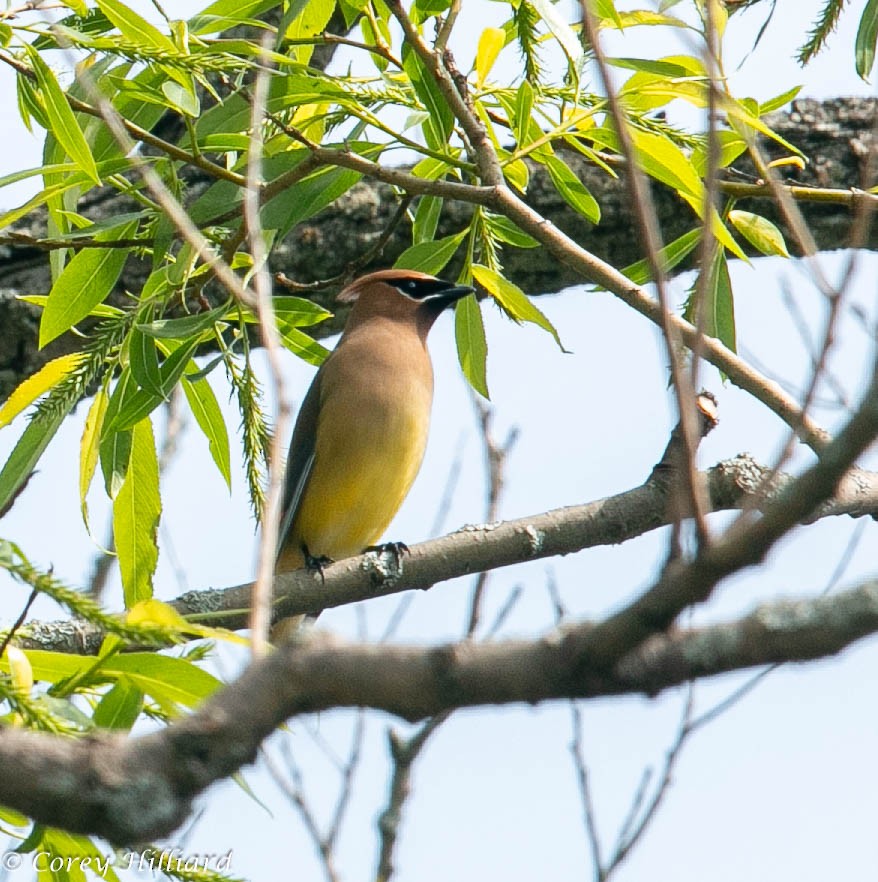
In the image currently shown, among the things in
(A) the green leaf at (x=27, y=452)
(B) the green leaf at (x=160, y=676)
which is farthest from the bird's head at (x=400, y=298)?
(B) the green leaf at (x=160, y=676)

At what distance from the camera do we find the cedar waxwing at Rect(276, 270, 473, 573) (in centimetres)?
528

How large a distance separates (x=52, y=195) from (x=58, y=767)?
7.48ft

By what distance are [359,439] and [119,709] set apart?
2.83 meters

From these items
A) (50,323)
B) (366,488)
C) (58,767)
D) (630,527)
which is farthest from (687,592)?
(366,488)

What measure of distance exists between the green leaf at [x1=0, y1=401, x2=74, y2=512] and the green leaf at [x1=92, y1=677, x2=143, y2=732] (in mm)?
988

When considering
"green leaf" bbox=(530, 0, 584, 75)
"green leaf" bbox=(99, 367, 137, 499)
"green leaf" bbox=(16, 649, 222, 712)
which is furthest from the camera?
"green leaf" bbox=(99, 367, 137, 499)

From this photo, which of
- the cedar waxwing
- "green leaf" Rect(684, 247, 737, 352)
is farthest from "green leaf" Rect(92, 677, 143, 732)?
the cedar waxwing

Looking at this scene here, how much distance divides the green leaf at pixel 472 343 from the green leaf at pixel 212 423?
0.71 m

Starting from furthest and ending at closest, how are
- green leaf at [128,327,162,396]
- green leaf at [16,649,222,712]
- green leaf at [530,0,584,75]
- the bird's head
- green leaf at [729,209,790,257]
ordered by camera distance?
1. the bird's head
2. green leaf at [729,209,790,257]
3. green leaf at [128,327,162,396]
4. green leaf at [530,0,584,75]
5. green leaf at [16,649,222,712]

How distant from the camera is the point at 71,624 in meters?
3.47

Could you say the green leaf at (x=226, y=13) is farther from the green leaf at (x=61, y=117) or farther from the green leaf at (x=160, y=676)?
the green leaf at (x=160, y=676)

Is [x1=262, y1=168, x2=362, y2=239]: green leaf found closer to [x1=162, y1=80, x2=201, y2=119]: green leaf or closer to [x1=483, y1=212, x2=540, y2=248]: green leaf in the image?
[x1=162, y1=80, x2=201, y2=119]: green leaf

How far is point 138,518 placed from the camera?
3.74m

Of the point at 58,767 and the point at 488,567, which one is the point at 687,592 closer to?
the point at 58,767
